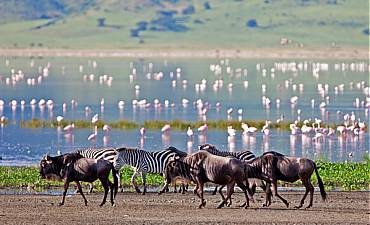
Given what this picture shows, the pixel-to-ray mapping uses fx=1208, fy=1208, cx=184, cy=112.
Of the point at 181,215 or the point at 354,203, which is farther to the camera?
the point at 354,203

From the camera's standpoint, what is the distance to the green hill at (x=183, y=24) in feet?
475

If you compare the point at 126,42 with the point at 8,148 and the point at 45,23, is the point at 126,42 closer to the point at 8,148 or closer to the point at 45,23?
the point at 45,23

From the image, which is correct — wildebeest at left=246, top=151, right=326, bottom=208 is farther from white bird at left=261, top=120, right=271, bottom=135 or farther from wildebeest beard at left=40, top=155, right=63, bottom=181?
white bird at left=261, top=120, right=271, bottom=135

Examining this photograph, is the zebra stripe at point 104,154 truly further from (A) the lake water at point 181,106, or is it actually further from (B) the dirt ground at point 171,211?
(A) the lake water at point 181,106

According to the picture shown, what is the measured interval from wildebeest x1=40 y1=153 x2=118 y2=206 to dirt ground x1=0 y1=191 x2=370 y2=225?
0.35 meters

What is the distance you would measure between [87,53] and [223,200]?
116 meters

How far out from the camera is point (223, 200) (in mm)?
18297

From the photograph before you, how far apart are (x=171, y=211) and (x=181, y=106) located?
111 ft

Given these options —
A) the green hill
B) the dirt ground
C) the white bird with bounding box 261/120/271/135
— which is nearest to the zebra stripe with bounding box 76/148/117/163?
the dirt ground

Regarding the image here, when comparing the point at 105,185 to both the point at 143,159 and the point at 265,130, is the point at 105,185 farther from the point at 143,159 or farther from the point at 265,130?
the point at 265,130

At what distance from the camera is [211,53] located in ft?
443

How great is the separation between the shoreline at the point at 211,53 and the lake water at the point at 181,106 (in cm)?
3789

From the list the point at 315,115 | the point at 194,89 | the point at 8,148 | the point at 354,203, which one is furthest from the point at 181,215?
the point at 194,89

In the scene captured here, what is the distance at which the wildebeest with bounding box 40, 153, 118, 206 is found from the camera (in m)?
18.5
